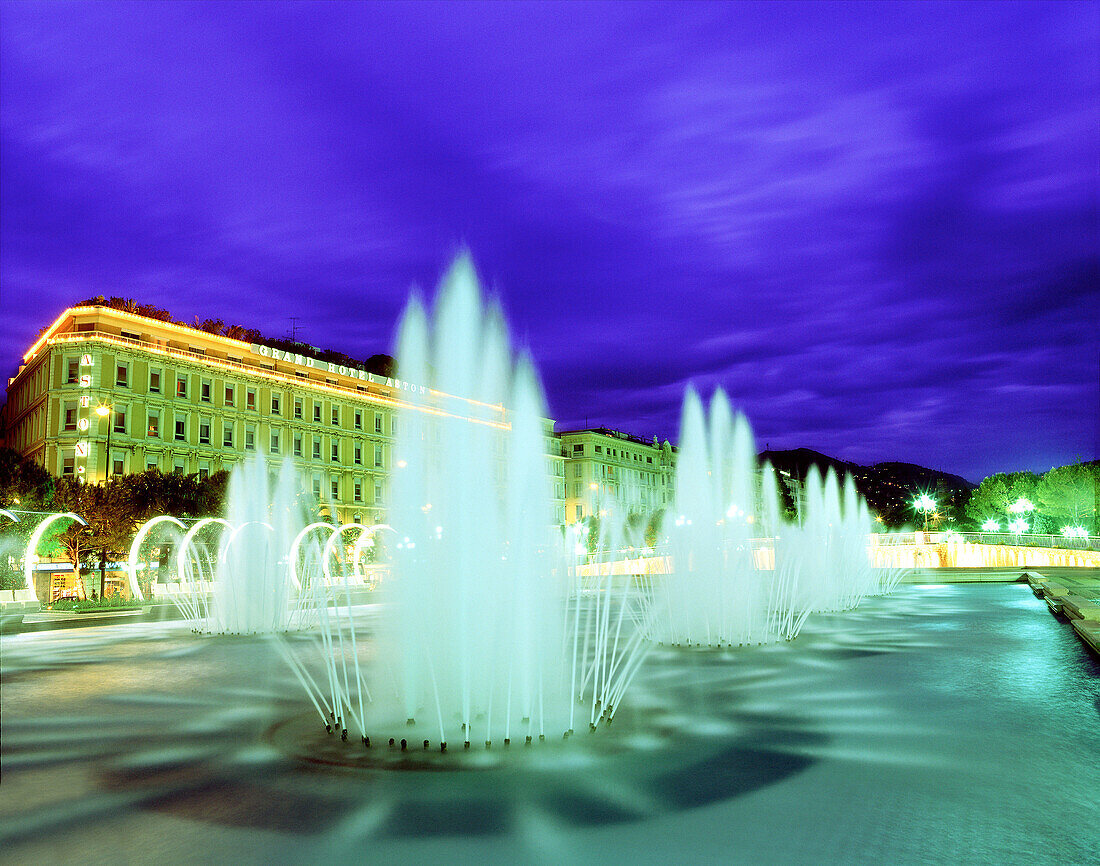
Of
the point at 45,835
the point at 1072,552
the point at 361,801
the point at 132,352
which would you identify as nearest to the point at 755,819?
the point at 361,801

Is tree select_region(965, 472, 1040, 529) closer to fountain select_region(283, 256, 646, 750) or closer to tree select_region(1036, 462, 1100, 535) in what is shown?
tree select_region(1036, 462, 1100, 535)

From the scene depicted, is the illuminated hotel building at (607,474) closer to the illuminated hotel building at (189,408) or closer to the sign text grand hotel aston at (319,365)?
the sign text grand hotel aston at (319,365)

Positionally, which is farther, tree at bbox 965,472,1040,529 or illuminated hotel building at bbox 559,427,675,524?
illuminated hotel building at bbox 559,427,675,524

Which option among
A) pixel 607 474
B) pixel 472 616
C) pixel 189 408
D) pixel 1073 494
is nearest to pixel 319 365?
pixel 189 408

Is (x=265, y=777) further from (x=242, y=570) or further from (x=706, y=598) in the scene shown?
(x=242, y=570)

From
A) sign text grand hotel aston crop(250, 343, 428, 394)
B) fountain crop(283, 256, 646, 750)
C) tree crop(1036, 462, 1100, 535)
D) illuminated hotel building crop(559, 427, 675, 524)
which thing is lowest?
fountain crop(283, 256, 646, 750)

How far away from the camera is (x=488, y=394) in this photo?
1070 cm

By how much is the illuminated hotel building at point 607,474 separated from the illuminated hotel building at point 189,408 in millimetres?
30367

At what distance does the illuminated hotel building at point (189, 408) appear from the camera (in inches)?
2114

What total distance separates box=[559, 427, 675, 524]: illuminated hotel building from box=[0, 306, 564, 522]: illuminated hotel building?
3037 cm

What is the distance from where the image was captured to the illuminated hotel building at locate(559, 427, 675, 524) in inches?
3972

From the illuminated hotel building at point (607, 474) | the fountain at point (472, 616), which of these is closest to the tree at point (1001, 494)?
the illuminated hotel building at point (607, 474)

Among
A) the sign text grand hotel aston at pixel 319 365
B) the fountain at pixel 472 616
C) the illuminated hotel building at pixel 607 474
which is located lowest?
the fountain at pixel 472 616

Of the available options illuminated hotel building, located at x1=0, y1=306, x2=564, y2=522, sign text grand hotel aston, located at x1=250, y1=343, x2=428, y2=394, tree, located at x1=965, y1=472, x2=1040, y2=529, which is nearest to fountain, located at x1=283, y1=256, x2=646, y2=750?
illuminated hotel building, located at x1=0, y1=306, x2=564, y2=522
